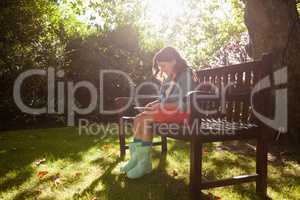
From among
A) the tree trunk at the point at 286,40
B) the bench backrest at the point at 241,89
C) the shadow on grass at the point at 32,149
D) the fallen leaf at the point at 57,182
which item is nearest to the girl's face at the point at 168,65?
the bench backrest at the point at 241,89

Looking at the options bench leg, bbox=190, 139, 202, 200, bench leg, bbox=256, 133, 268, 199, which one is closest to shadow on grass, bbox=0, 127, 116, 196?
bench leg, bbox=190, 139, 202, 200

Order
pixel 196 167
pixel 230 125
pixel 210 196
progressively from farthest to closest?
pixel 230 125 < pixel 210 196 < pixel 196 167

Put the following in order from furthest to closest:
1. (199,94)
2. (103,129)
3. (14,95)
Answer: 1. (14,95)
2. (103,129)
3. (199,94)

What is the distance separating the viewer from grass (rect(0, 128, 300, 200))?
320 centimetres

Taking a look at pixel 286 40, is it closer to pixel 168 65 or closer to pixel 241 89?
pixel 241 89

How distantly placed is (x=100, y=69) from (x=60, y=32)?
2.21m

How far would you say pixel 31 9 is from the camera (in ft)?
36.3

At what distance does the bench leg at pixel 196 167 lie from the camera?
275cm

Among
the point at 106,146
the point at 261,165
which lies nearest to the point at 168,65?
the point at 261,165

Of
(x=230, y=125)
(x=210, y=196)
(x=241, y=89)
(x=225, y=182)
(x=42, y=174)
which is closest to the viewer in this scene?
(x=225, y=182)

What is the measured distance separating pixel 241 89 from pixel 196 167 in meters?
1.24

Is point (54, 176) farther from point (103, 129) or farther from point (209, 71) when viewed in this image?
point (103, 129)

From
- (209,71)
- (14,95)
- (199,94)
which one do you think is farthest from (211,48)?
(199,94)

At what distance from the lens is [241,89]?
351 cm
